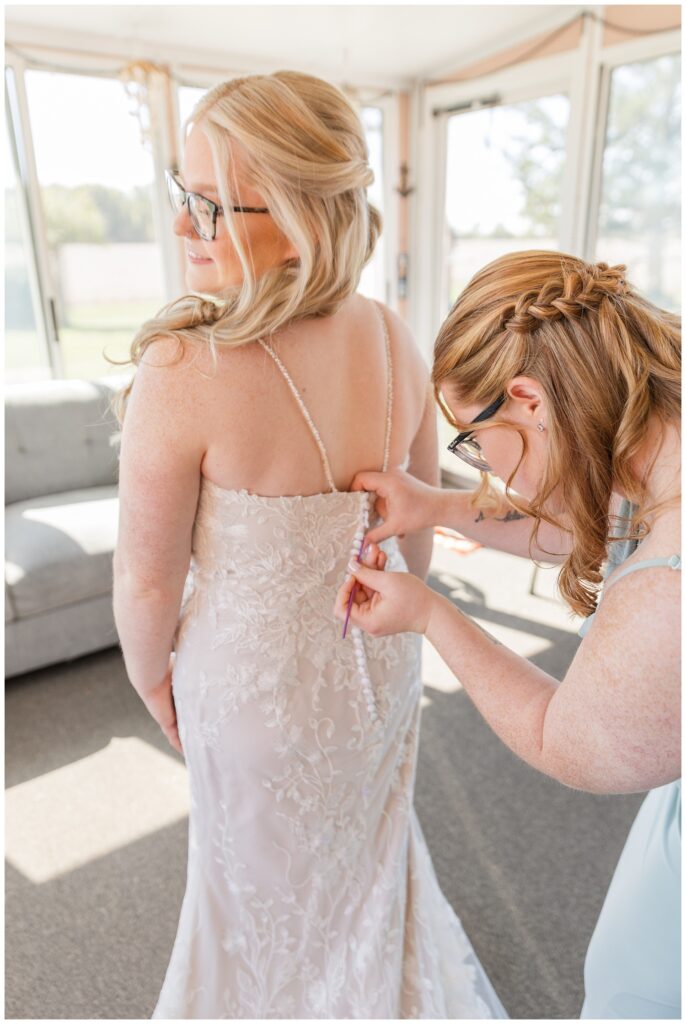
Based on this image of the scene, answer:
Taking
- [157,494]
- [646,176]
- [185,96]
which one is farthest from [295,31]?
[157,494]

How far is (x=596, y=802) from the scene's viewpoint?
2287 millimetres

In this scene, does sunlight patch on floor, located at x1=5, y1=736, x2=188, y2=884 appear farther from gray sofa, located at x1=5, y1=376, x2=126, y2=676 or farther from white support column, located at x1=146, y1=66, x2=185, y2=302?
white support column, located at x1=146, y1=66, x2=185, y2=302

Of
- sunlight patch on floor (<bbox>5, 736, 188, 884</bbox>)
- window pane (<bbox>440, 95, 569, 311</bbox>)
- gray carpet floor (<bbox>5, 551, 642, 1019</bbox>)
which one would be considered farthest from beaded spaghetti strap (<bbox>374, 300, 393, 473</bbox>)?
window pane (<bbox>440, 95, 569, 311</bbox>)

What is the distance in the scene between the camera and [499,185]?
4.91 m

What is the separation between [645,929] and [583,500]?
0.75 metres

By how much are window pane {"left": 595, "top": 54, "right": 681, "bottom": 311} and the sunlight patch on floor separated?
3512 mm

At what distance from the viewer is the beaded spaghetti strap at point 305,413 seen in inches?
41.4

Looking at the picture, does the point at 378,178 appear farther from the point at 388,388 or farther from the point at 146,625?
the point at 146,625

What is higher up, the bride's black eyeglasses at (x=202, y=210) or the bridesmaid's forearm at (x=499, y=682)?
the bride's black eyeglasses at (x=202, y=210)

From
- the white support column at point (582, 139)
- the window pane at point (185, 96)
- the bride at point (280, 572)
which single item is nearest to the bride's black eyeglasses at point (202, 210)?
the bride at point (280, 572)

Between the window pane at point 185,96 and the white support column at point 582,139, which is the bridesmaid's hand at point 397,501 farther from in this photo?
the window pane at point 185,96

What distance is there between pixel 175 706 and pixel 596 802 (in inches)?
61.6

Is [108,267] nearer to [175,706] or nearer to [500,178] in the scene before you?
[500,178]

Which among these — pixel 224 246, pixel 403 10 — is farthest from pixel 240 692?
pixel 403 10
